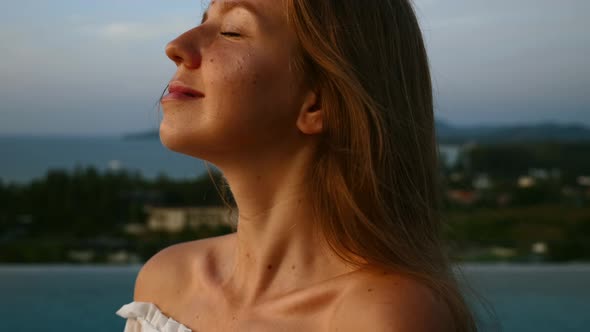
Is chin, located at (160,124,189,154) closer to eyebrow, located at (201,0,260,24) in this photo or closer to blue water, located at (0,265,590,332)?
eyebrow, located at (201,0,260,24)

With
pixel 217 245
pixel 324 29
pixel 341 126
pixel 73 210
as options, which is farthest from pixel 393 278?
pixel 73 210

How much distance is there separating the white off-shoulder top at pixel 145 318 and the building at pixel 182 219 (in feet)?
14.2

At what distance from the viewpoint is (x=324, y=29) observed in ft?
3.21

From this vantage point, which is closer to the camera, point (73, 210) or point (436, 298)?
point (436, 298)

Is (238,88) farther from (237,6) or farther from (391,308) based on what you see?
(391,308)

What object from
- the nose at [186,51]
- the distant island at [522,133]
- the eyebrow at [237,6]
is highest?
the eyebrow at [237,6]

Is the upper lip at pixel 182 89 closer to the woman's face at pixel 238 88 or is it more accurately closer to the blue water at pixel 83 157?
the woman's face at pixel 238 88

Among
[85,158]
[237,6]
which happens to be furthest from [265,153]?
[85,158]

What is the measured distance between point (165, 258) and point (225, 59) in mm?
446

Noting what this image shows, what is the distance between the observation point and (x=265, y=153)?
101 centimetres

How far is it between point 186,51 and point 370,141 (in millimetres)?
269

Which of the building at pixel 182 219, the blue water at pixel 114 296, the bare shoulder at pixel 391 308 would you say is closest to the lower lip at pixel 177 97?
the bare shoulder at pixel 391 308

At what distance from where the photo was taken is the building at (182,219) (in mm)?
5617

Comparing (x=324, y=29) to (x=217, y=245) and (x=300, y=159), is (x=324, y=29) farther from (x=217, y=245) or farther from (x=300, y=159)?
(x=217, y=245)
